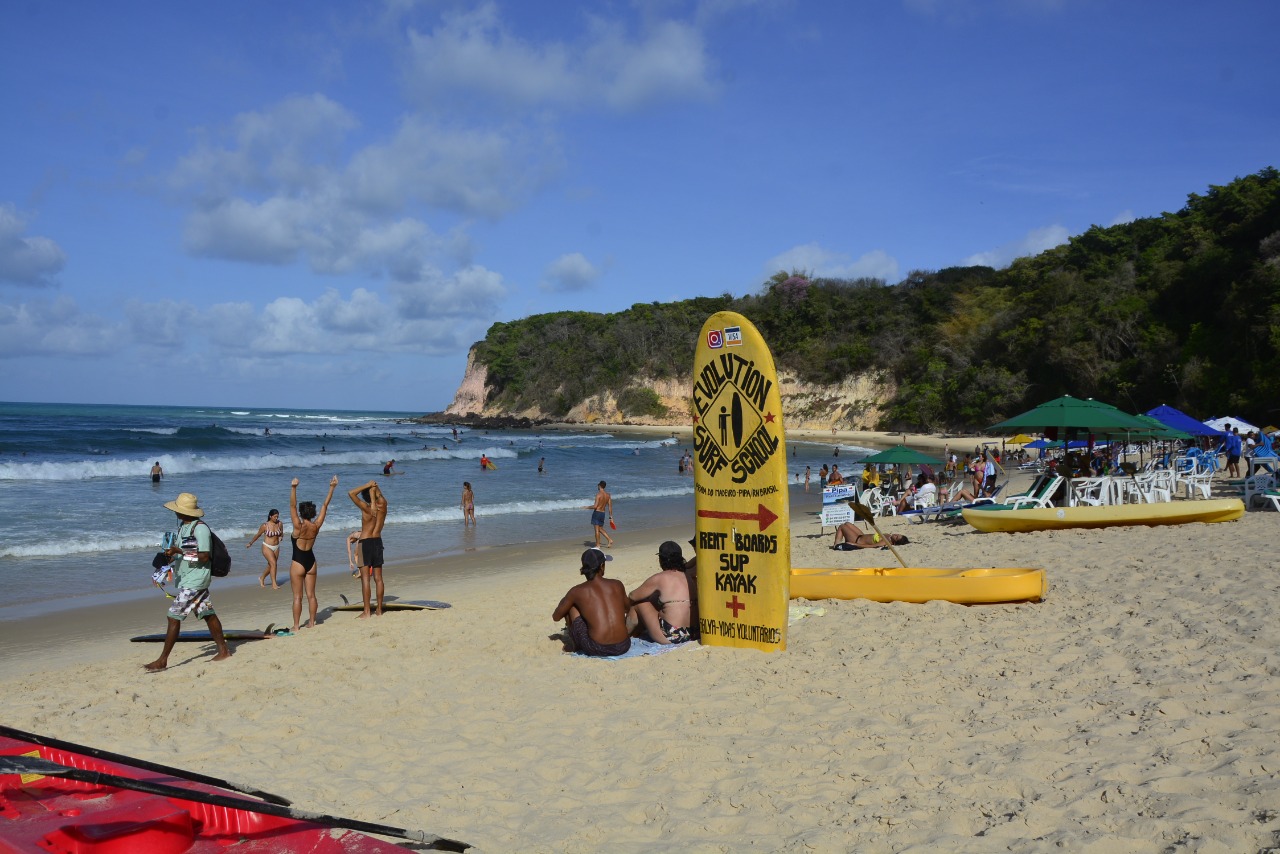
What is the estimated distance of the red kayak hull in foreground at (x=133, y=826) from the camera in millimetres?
3281

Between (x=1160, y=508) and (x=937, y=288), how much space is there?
61.2m

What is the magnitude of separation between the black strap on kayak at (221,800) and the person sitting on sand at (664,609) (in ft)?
11.9

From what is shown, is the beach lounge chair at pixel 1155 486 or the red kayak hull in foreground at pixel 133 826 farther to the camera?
the beach lounge chair at pixel 1155 486

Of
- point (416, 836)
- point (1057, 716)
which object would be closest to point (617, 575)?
point (1057, 716)

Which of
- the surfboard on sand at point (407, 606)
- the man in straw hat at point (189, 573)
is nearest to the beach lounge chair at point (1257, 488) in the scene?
the surfboard on sand at point (407, 606)

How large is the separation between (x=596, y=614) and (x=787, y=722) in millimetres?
2193

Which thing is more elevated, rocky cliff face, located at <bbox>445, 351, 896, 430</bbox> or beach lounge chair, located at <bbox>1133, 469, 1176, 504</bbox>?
rocky cliff face, located at <bbox>445, 351, 896, 430</bbox>

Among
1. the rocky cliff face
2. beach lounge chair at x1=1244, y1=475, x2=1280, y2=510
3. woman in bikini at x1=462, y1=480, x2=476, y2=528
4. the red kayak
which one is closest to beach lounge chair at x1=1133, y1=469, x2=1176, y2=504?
beach lounge chair at x1=1244, y1=475, x2=1280, y2=510

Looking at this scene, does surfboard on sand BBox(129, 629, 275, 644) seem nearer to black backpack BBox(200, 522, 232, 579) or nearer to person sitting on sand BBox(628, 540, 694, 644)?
black backpack BBox(200, 522, 232, 579)

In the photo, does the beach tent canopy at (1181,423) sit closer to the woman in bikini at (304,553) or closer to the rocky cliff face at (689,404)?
the woman in bikini at (304,553)

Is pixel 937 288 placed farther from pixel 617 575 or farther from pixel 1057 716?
pixel 1057 716

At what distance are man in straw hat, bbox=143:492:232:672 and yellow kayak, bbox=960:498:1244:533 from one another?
10225mm

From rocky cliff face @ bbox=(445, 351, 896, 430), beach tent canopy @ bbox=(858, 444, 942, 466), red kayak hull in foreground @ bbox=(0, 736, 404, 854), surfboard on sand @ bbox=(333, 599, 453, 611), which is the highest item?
rocky cliff face @ bbox=(445, 351, 896, 430)

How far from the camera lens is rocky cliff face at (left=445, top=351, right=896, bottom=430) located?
2562 inches
